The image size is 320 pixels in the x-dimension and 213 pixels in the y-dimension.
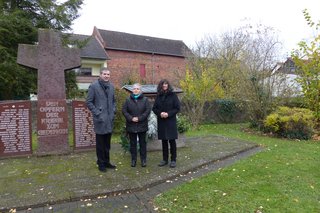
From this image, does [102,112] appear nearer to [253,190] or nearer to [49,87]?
[49,87]

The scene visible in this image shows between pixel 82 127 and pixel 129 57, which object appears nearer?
pixel 82 127

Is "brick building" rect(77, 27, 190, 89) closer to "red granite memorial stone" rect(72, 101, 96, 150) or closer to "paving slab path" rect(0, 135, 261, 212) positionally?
"red granite memorial stone" rect(72, 101, 96, 150)

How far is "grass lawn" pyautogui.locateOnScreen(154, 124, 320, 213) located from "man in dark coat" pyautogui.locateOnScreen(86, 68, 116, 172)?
1774 millimetres

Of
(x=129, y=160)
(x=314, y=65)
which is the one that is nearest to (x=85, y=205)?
(x=129, y=160)

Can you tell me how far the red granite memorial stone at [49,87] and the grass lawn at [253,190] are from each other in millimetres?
3926

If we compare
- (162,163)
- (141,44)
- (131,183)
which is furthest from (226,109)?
(141,44)

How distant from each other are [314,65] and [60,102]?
1050 cm

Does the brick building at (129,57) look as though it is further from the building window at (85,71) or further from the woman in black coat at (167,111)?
the woman in black coat at (167,111)

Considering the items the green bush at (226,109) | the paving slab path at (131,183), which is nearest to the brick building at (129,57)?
the green bush at (226,109)

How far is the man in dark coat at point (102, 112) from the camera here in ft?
17.7

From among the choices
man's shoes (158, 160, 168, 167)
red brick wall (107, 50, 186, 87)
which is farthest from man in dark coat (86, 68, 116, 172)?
red brick wall (107, 50, 186, 87)

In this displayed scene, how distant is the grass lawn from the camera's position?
3912 mm

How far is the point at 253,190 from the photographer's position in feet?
14.8

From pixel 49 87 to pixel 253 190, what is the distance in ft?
17.7
